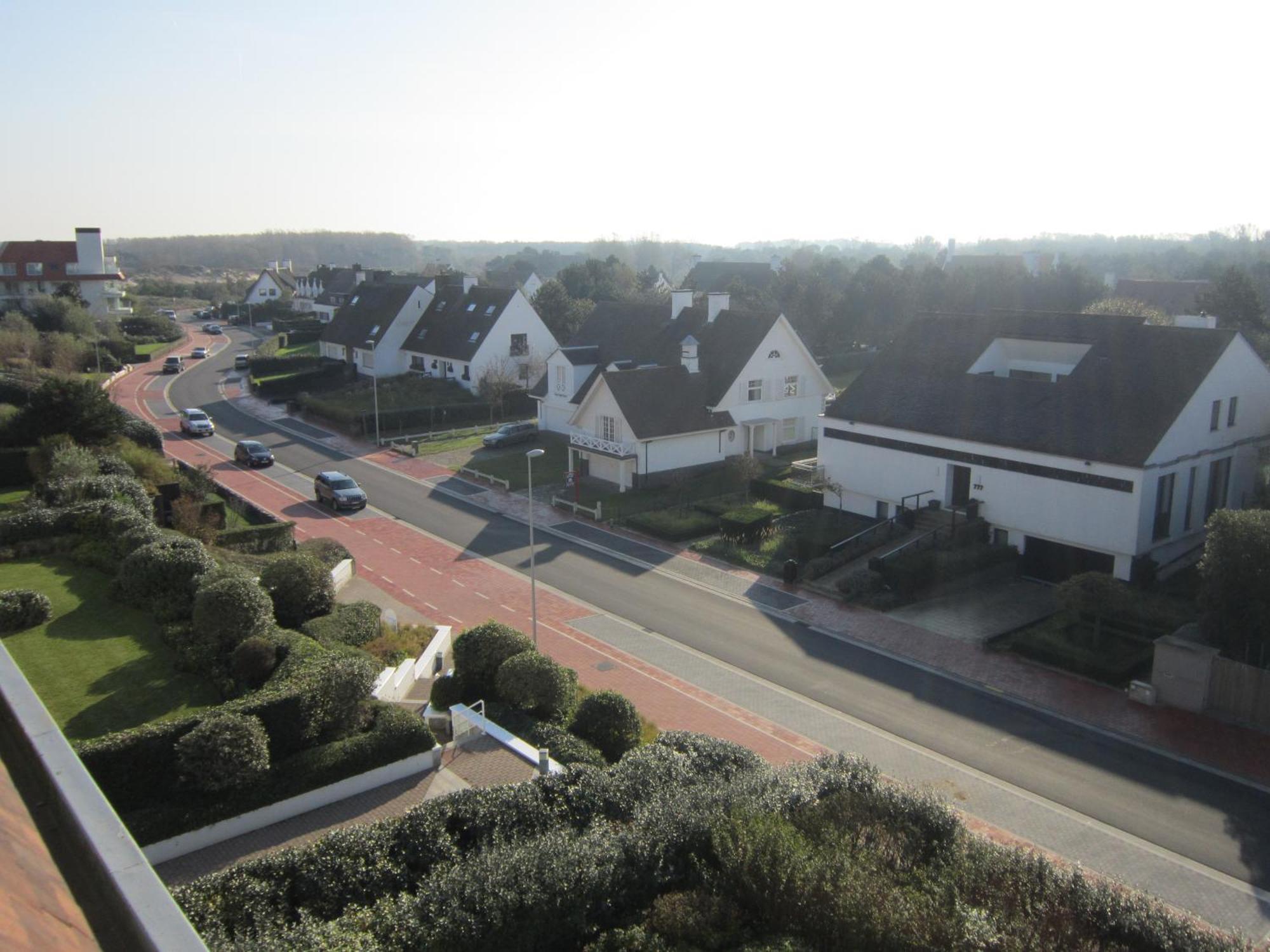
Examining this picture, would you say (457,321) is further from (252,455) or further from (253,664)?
(253,664)

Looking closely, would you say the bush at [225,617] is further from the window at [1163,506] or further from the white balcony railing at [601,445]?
the window at [1163,506]

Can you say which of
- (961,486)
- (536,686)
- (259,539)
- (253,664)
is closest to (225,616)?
(253,664)

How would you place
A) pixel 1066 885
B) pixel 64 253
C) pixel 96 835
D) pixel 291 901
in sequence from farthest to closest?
1. pixel 64 253
2. pixel 291 901
3. pixel 1066 885
4. pixel 96 835

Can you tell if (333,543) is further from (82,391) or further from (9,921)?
(9,921)

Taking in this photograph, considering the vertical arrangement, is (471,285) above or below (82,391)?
above

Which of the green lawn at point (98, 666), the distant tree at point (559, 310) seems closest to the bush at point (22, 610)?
the green lawn at point (98, 666)

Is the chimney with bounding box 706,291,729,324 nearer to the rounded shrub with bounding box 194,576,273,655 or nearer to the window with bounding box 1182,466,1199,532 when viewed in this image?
the window with bounding box 1182,466,1199,532

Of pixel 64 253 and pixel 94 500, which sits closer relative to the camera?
pixel 94 500

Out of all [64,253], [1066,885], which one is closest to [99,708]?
[1066,885]
